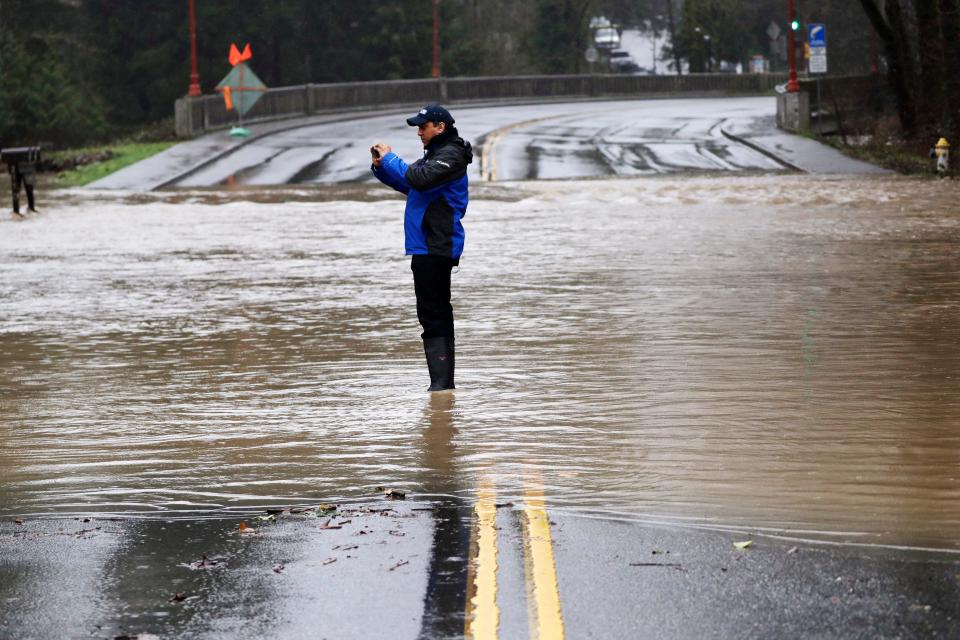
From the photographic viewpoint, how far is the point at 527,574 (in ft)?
20.3

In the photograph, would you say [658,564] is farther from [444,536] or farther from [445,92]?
[445,92]

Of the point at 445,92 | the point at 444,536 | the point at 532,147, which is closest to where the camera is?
the point at 444,536

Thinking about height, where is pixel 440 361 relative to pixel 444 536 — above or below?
above

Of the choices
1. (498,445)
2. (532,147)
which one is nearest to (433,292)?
(498,445)

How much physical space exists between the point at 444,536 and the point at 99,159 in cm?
3659

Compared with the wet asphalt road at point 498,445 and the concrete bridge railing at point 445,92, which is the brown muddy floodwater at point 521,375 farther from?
the concrete bridge railing at point 445,92

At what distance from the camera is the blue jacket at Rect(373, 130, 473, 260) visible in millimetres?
9727

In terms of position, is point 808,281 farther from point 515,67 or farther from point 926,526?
point 515,67

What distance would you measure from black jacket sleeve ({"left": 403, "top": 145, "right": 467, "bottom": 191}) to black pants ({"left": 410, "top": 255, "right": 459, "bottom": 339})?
52cm

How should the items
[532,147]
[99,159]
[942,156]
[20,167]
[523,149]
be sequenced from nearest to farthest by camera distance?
[20,167] → [942,156] → [523,149] → [532,147] → [99,159]

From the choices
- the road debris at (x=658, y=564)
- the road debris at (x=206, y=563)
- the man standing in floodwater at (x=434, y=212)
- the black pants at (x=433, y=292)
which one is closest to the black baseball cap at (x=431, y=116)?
the man standing in floodwater at (x=434, y=212)

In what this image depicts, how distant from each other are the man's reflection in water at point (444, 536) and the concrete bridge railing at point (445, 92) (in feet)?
119

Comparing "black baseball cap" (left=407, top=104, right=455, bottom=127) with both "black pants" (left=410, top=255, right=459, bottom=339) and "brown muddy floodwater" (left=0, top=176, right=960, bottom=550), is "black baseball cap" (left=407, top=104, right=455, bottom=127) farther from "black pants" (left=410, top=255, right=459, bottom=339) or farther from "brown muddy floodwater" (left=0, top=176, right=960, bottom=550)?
"brown muddy floodwater" (left=0, top=176, right=960, bottom=550)

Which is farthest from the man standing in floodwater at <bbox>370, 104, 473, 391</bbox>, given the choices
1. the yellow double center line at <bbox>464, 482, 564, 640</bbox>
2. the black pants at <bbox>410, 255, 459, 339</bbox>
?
the yellow double center line at <bbox>464, 482, 564, 640</bbox>
